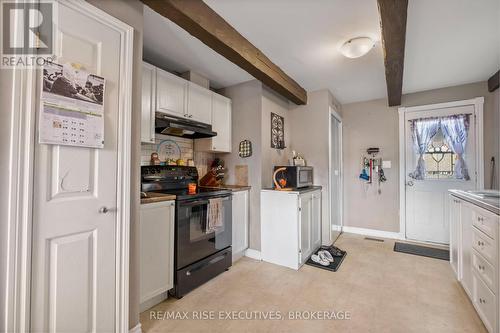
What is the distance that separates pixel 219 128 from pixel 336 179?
2.28 metres

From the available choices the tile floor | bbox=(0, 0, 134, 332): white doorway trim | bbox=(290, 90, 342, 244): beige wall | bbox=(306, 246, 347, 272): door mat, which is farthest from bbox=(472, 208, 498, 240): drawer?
bbox=(0, 0, 134, 332): white doorway trim

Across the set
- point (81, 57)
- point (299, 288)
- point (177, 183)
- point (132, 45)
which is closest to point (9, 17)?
point (81, 57)

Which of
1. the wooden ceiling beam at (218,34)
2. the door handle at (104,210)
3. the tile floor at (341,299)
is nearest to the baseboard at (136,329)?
the tile floor at (341,299)

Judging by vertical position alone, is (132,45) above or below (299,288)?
above

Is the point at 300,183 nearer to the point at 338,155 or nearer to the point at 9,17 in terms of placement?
the point at 338,155

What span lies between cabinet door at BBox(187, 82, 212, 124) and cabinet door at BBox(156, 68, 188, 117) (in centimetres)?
8

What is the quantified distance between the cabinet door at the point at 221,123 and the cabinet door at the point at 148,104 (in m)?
0.84

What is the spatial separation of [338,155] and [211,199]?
2.73 meters

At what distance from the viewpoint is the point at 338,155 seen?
13.4 feet

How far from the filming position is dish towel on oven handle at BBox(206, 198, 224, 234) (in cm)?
229

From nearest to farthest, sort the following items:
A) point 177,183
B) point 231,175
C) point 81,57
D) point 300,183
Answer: point 81,57
point 177,183
point 300,183
point 231,175

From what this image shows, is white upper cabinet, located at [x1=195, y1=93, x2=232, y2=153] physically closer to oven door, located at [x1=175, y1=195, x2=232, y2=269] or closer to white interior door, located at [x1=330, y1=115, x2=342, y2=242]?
oven door, located at [x1=175, y1=195, x2=232, y2=269]

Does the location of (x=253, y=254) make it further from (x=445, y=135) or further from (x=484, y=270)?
(x=445, y=135)

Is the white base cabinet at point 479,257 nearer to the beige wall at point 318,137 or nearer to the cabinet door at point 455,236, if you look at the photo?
the cabinet door at point 455,236
